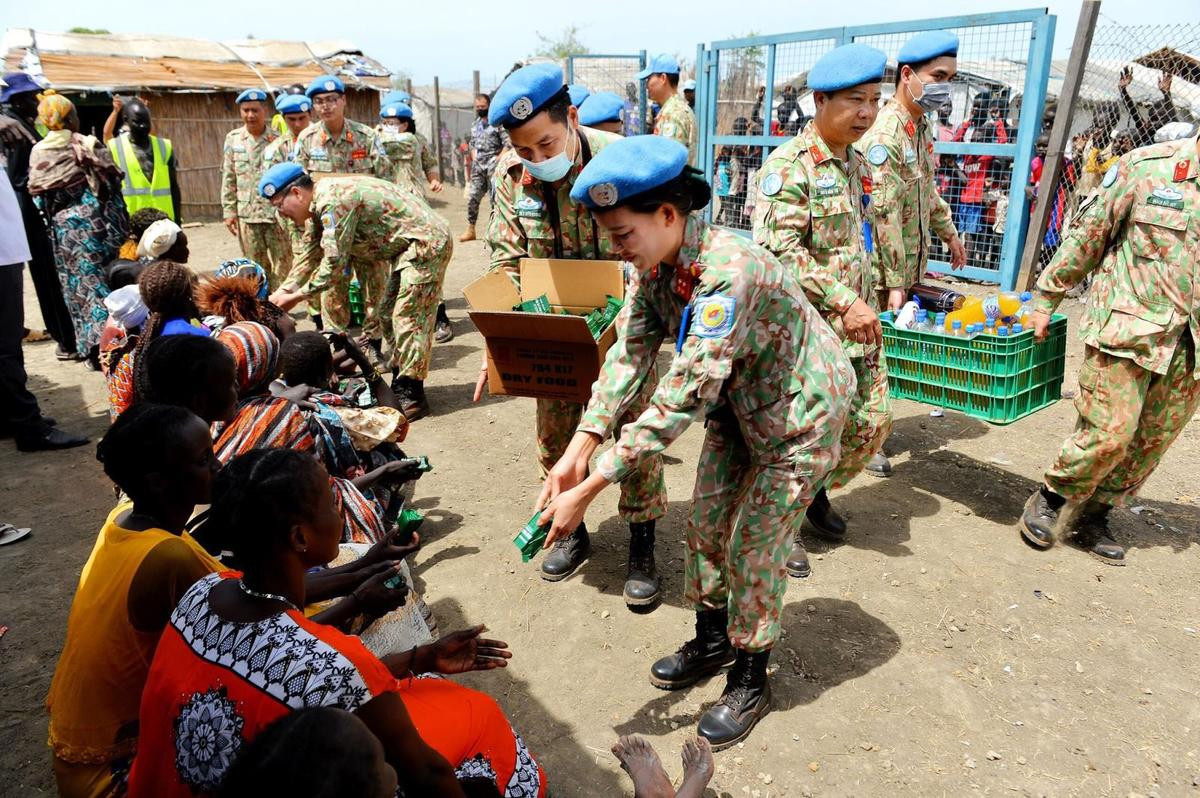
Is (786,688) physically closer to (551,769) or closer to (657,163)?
(551,769)

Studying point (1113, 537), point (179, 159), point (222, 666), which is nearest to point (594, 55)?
point (179, 159)

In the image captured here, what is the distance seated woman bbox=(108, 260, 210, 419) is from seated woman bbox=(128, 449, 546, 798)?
6.25 feet

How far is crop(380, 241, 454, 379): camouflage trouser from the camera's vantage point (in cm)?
562

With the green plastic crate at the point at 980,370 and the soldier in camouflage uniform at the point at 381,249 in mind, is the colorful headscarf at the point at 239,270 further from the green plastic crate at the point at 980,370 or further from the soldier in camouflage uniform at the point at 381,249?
the green plastic crate at the point at 980,370

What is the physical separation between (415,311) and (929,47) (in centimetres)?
352

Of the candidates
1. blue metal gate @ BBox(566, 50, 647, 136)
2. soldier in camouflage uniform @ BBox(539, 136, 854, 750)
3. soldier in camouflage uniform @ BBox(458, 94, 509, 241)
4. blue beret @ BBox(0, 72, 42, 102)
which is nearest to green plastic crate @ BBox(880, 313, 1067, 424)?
soldier in camouflage uniform @ BBox(539, 136, 854, 750)

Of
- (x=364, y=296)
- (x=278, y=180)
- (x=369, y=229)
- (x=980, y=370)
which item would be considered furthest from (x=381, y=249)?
(x=980, y=370)

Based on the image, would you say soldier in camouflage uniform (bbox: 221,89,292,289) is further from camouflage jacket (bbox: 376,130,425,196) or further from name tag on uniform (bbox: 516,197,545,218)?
name tag on uniform (bbox: 516,197,545,218)

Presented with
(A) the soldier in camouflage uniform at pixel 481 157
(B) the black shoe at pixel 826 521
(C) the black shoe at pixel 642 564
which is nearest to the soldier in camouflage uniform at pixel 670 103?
(A) the soldier in camouflage uniform at pixel 481 157

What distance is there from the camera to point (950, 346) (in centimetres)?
393

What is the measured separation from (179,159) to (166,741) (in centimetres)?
1594

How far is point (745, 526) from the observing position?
2582 millimetres

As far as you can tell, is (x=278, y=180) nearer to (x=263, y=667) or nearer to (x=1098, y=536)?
(x=263, y=667)

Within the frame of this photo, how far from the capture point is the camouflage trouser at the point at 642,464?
3516 millimetres
